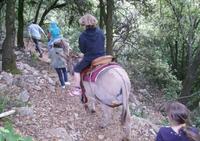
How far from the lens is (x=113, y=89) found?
308 inches

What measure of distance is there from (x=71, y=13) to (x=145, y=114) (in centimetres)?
763

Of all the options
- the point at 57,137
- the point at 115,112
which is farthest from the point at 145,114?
the point at 57,137

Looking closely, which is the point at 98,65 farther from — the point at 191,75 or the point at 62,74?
the point at 191,75

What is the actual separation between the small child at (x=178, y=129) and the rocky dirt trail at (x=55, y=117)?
3.85m

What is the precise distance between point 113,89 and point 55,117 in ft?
5.92

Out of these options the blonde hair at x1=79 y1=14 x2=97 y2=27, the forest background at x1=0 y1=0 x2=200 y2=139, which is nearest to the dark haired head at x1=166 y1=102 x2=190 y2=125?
the blonde hair at x1=79 y1=14 x2=97 y2=27

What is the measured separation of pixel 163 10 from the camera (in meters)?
21.7

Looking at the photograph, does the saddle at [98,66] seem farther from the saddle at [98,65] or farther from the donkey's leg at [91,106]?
the donkey's leg at [91,106]

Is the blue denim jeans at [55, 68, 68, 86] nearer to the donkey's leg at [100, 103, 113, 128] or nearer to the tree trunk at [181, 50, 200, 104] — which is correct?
the donkey's leg at [100, 103, 113, 128]

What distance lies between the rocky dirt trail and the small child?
12.6 ft

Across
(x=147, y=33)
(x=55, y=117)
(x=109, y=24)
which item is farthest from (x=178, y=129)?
(x=147, y=33)

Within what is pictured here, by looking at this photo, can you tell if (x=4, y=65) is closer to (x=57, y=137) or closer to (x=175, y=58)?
(x=57, y=137)

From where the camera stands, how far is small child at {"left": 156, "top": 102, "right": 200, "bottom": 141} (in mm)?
4223

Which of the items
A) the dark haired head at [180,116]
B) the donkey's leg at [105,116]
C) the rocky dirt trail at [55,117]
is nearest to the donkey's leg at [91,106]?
the rocky dirt trail at [55,117]
